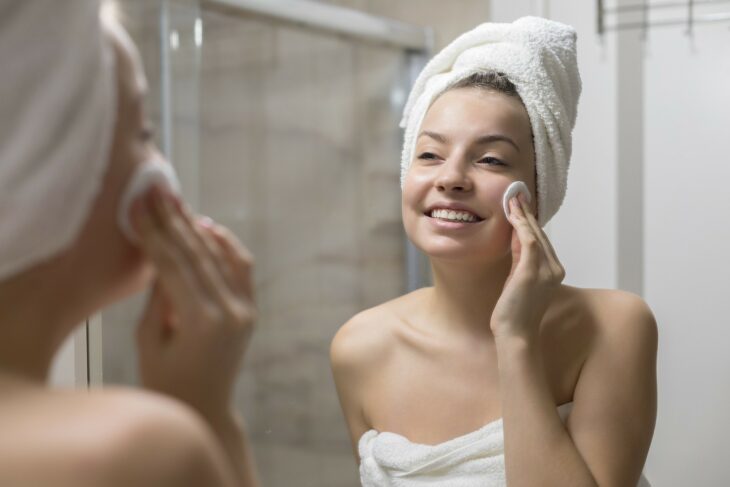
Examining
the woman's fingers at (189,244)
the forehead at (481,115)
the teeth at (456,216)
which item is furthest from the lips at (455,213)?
the woman's fingers at (189,244)

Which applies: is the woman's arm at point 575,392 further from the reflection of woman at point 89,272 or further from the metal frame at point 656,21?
the metal frame at point 656,21

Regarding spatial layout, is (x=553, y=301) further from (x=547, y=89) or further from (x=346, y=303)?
(x=346, y=303)

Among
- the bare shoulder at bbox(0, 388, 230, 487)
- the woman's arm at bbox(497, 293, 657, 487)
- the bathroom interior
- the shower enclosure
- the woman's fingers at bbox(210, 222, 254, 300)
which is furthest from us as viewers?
the bathroom interior

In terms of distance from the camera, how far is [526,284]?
43.8 inches

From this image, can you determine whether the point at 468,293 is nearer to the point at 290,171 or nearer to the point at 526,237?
the point at 526,237

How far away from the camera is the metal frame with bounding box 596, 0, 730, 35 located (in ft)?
5.62

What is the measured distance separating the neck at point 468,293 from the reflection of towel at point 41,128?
0.81 m

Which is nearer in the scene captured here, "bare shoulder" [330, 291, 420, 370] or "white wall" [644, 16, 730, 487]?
"bare shoulder" [330, 291, 420, 370]

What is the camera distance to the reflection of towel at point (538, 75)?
4.00ft

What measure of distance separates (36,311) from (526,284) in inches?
28.7

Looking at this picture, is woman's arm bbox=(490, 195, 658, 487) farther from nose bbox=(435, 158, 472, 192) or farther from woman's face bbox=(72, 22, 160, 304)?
woman's face bbox=(72, 22, 160, 304)

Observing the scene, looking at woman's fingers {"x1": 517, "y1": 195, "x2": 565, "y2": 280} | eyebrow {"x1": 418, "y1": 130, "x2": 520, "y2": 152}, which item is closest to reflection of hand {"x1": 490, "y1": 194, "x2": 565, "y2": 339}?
woman's fingers {"x1": 517, "y1": 195, "x2": 565, "y2": 280}

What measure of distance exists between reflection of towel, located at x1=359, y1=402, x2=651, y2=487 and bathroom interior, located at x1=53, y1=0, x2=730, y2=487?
1.89 ft

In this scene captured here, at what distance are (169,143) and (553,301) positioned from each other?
71cm
